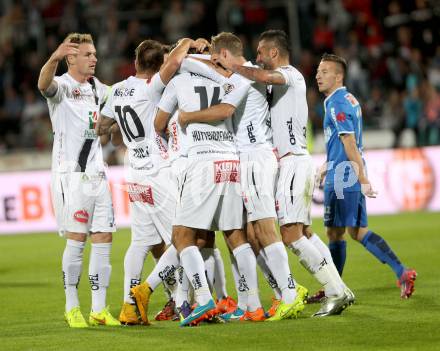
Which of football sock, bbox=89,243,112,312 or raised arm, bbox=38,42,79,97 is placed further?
football sock, bbox=89,243,112,312

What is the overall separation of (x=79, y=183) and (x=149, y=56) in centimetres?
129

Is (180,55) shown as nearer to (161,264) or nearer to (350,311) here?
(161,264)

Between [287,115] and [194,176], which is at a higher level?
[287,115]

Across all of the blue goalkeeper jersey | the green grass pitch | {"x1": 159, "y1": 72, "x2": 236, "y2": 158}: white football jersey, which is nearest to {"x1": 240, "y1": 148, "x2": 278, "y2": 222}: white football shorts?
{"x1": 159, "y1": 72, "x2": 236, "y2": 158}: white football jersey

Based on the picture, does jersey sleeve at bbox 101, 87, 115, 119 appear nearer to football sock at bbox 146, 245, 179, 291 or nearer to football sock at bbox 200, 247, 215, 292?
football sock at bbox 146, 245, 179, 291

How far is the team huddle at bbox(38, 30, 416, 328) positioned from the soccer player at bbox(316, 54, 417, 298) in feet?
0.25

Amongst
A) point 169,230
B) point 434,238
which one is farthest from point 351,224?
point 434,238

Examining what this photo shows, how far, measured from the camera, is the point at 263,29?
2250cm

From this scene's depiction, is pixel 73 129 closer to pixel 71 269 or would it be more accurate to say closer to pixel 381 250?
pixel 71 269

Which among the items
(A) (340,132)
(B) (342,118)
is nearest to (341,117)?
(B) (342,118)

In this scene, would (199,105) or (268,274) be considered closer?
(199,105)

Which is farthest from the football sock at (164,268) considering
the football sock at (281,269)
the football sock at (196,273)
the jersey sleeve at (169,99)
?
the jersey sleeve at (169,99)

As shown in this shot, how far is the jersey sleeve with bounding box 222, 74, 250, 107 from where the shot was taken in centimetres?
793

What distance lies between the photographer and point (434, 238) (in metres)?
14.5
